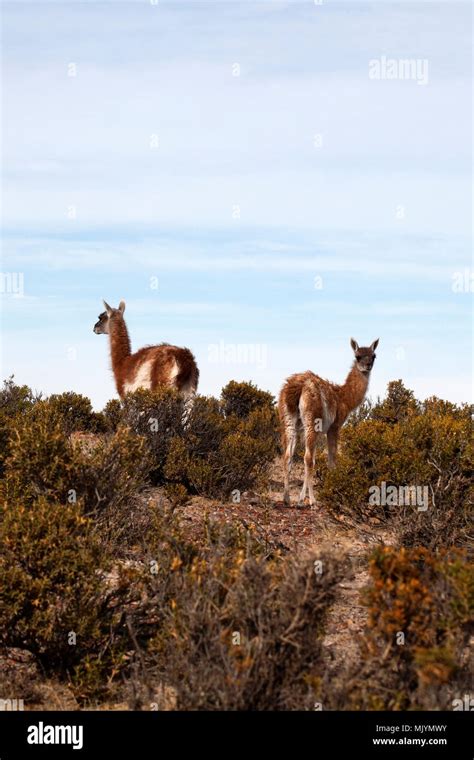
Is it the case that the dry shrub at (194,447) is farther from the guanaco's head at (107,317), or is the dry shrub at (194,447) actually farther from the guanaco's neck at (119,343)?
the guanaco's head at (107,317)

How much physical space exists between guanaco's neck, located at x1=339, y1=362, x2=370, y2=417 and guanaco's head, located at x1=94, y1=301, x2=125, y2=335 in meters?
4.79

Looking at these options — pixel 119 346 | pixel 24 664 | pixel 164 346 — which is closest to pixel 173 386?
pixel 164 346

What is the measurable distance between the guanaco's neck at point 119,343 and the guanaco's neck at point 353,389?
4.27m

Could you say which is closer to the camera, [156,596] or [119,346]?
[156,596]

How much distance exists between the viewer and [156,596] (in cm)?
607

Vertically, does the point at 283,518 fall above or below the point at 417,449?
below

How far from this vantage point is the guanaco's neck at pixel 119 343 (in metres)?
16.0

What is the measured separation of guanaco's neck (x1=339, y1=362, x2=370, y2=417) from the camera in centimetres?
1365

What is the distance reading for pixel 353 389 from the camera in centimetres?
1387

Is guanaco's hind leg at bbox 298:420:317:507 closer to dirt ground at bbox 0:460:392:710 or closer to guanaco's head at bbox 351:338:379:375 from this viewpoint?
dirt ground at bbox 0:460:392:710

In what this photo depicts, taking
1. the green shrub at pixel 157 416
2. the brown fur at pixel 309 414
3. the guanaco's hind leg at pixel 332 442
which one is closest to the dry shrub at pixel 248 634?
the brown fur at pixel 309 414
